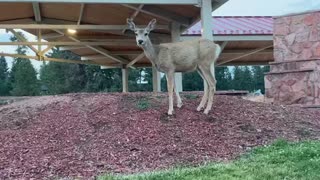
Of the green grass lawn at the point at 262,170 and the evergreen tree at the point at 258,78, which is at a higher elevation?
the evergreen tree at the point at 258,78

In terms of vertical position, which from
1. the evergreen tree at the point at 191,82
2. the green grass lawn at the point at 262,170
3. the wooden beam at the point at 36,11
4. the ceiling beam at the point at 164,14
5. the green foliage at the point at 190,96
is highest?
the wooden beam at the point at 36,11

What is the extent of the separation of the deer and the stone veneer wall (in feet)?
11.4

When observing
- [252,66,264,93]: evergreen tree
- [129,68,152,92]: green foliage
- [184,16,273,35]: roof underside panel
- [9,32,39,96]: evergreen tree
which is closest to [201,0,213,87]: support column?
[184,16,273,35]: roof underside panel

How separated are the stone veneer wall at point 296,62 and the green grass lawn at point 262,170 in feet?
15.8

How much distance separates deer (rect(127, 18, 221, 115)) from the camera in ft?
24.2

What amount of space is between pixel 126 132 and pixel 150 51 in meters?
1.52

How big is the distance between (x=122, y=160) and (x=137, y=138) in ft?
2.27

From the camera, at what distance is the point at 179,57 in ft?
24.7

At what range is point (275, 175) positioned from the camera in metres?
4.51

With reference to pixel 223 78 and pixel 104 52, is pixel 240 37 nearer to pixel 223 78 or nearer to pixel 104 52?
pixel 104 52

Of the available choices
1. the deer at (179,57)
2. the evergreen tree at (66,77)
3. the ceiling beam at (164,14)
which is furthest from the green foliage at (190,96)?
the evergreen tree at (66,77)

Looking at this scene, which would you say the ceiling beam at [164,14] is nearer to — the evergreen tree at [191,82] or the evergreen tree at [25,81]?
the evergreen tree at [191,82]

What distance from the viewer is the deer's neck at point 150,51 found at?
7370 mm

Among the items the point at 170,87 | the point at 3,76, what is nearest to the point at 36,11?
the point at 170,87
